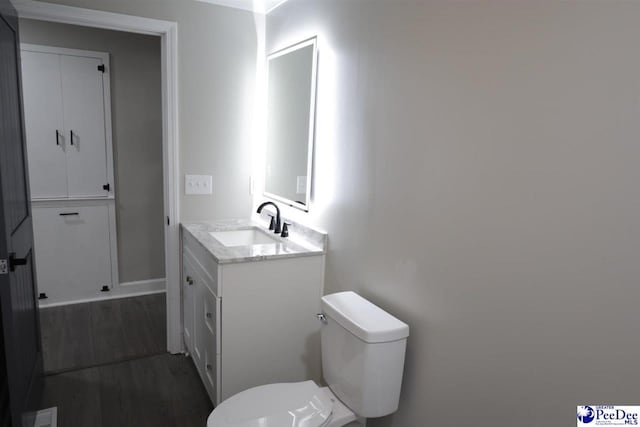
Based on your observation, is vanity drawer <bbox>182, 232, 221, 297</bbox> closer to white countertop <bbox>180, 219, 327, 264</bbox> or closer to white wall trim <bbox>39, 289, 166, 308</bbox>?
white countertop <bbox>180, 219, 327, 264</bbox>

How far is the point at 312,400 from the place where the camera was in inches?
65.1

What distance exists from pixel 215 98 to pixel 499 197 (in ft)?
6.61

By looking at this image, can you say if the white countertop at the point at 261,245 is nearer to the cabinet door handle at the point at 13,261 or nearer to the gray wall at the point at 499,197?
the gray wall at the point at 499,197

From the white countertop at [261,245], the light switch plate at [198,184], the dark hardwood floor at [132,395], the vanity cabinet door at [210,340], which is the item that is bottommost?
the dark hardwood floor at [132,395]

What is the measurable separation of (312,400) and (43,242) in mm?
2845

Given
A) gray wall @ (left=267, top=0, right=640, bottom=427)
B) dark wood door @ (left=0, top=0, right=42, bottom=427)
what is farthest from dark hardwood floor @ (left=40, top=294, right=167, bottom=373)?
gray wall @ (left=267, top=0, right=640, bottom=427)

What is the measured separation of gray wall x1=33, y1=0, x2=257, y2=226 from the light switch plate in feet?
0.10

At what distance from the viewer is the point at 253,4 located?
2672 millimetres

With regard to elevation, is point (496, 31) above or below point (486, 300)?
above

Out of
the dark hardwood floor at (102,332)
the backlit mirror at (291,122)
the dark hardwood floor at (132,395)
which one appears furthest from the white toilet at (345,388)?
the dark hardwood floor at (102,332)

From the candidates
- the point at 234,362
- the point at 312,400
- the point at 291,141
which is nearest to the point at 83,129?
the point at 291,141

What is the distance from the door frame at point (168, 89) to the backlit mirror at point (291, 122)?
580 mm

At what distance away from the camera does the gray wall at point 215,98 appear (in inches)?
103

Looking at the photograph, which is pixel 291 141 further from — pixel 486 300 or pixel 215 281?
pixel 486 300
